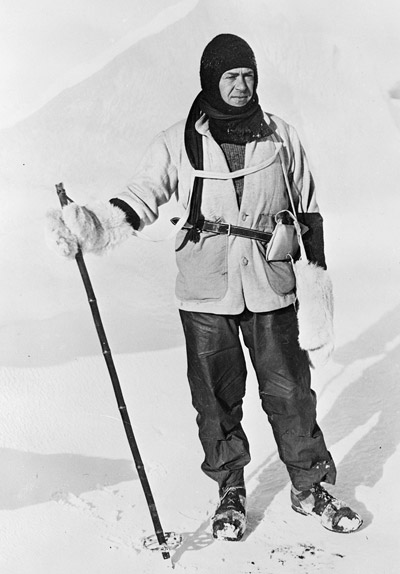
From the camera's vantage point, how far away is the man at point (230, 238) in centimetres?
208

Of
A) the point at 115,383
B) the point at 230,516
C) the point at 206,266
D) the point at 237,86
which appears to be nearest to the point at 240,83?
the point at 237,86

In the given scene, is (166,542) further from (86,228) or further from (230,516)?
(86,228)

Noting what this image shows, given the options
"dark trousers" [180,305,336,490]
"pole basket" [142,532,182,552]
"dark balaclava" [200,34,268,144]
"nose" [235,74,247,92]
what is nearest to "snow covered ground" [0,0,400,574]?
"pole basket" [142,532,182,552]

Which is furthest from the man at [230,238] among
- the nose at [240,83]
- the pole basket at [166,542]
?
the pole basket at [166,542]

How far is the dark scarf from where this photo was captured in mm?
2094

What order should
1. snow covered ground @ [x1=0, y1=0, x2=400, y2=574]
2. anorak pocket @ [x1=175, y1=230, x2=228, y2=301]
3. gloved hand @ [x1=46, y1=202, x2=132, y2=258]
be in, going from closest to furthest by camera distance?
gloved hand @ [x1=46, y1=202, x2=132, y2=258]
anorak pocket @ [x1=175, y1=230, x2=228, y2=301]
snow covered ground @ [x1=0, y1=0, x2=400, y2=574]

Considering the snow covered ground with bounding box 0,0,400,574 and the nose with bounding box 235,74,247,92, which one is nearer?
the nose with bounding box 235,74,247,92

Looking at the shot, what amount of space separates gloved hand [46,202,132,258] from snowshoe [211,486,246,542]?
0.78 metres

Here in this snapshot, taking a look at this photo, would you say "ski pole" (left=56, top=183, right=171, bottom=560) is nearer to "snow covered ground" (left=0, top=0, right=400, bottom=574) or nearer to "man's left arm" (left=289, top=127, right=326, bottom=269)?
"snow covered ground" (left=0, top=0, right=400, bottom=574)

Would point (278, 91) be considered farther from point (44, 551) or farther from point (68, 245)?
point (44, 551)

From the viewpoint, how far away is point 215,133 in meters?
2.11

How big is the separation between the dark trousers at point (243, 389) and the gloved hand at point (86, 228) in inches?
Answer: 11.7

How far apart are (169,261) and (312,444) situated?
176 cm

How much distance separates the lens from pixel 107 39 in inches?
141
